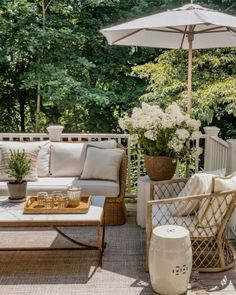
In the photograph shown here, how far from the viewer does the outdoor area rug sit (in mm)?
3113

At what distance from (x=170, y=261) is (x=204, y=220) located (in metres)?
0.54

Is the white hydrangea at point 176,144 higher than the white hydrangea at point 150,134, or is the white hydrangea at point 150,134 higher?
the white hydrangea at point 150,134

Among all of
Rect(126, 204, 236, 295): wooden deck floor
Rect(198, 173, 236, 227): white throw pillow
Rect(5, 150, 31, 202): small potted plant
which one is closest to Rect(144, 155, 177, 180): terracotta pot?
Rect(198, 173, 236, 227): white throw pillow

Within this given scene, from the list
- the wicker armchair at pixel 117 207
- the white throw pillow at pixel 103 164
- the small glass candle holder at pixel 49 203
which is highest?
the white throw pillow at pixel 103 164

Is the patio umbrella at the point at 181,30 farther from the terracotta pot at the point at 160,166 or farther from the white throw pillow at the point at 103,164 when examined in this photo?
the white throw pillow at the point at 103,164

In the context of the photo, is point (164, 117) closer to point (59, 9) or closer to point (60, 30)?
point (60, 30)

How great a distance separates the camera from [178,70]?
6980 millimetres

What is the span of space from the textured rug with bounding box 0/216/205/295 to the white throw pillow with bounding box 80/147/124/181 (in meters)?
0.71

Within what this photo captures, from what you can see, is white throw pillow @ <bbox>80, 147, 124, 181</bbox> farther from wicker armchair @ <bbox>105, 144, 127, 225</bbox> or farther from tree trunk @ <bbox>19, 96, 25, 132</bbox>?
tree trunk @ <bbox>19, 96, 25, 132</bbox>

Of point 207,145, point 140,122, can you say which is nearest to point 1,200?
point 140,122

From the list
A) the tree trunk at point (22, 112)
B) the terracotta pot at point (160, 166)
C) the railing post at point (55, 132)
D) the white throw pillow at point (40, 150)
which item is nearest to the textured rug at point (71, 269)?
the terracotta pot at point (160, 166)

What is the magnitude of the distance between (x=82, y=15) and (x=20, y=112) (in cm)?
252

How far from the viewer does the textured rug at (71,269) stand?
312cm

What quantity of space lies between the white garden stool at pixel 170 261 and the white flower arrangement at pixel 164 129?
1128mm
